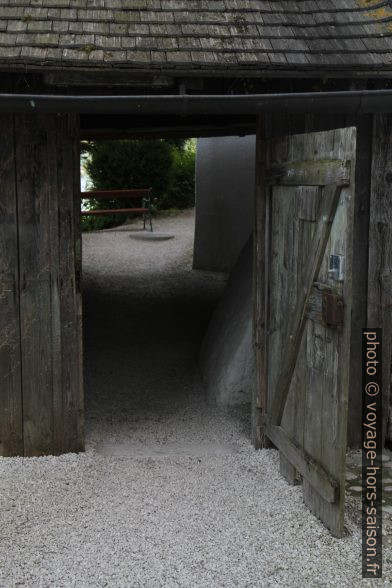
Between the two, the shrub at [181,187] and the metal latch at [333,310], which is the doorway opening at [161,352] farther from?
the shrub at [181,187]

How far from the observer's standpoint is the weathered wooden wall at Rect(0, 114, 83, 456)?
5.20 m

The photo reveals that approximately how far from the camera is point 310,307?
468 centimetres

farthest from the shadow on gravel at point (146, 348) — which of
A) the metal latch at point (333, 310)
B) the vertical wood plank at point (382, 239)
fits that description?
the metal latch at point (333, 310)

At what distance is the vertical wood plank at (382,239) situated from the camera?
5539mm

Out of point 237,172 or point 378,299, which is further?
point 237,172

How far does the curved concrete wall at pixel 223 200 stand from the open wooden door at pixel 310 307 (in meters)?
6.70

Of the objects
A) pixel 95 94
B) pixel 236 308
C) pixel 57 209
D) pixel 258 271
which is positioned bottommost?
pixel 236 308

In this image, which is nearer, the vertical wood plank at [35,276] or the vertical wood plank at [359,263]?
the vertical wood plank at [35,276]

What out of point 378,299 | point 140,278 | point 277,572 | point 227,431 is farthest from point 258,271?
point 140,278

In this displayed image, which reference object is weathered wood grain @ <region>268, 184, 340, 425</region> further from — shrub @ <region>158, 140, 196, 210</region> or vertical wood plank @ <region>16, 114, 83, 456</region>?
shrub @ <region>158, 140, 196, 210</region>

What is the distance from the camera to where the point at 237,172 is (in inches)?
484

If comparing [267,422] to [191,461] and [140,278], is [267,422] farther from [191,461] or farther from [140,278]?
[140,278]

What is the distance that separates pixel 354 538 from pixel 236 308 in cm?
317

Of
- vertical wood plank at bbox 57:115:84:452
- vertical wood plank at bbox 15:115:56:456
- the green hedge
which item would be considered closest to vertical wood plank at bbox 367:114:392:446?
vertical wood plank at bbox 57:115:84:452
